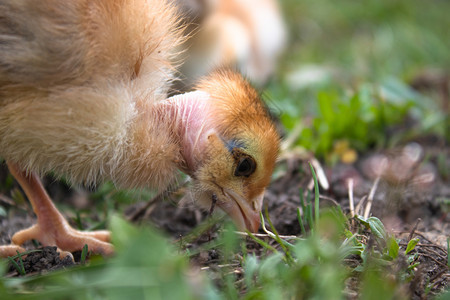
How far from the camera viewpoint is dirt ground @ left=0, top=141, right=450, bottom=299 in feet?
6.94

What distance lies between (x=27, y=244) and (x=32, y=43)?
1066 mm

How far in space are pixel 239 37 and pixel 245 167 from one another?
3.16m

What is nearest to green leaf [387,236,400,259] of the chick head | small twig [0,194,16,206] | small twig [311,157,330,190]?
the chick head

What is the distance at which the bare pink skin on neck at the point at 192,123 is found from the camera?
236 centimetres

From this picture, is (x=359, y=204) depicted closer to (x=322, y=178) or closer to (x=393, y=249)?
(x=322, y=178)

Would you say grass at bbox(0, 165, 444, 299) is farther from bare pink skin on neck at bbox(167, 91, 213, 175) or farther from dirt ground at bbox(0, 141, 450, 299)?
bare pink skin on neck at bbox(167, 91, 213, 175)

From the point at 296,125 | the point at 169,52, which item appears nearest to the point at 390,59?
the point at 296,125

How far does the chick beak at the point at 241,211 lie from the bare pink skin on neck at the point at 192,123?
0.69 ft

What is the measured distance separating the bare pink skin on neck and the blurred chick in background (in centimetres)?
191

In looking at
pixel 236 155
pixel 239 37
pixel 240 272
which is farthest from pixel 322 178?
pixel 239 37

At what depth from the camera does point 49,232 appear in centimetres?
250

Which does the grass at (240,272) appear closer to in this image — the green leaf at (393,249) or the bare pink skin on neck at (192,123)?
the green leaf at (393,249)

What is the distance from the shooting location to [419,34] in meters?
5.94

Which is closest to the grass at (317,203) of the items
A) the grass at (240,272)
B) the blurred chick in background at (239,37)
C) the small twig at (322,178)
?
the grass at (240,272)
